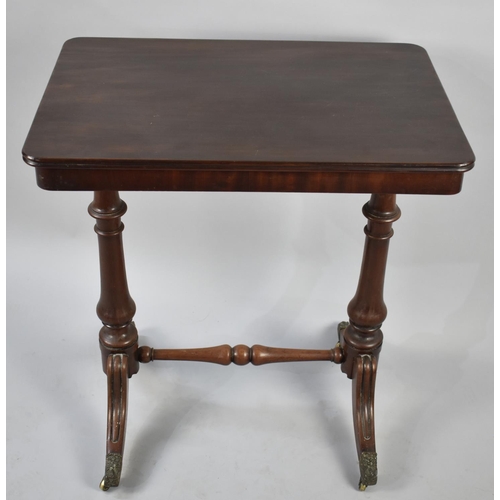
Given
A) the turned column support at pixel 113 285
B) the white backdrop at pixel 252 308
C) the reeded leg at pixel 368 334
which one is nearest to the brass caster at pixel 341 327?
the white backdrop at pixel 252 308

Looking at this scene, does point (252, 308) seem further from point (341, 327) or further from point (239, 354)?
point (239, 354)

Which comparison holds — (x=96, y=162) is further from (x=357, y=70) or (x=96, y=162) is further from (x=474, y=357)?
(x=474, y=357)

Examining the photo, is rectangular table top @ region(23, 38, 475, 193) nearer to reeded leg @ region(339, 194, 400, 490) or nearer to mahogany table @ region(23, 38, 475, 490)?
A: mahogany table @ region(23, 38, 475, 490)

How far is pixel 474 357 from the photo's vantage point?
2572 mm

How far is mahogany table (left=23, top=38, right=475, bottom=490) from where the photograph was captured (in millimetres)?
1735

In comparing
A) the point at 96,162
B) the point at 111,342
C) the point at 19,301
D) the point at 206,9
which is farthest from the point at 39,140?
the point at 19,301

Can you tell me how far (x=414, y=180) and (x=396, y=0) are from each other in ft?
2.82

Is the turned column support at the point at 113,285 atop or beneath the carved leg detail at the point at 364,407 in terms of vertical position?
atop

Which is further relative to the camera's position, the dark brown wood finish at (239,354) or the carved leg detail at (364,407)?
the dark brown wood finish at (239,354)

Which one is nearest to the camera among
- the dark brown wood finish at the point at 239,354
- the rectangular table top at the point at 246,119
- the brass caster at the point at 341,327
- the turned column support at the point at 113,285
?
the rectangular table top at the point at 246,119

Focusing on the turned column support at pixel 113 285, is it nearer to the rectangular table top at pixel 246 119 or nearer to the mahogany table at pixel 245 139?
the mahogany table at pixel 245 139

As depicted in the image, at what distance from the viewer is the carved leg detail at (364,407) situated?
2221mm

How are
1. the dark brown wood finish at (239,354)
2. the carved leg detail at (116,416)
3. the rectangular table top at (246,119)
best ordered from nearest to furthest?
the rectangular table top at (246,119)
the carved leg detail at (116,416)
the dark brown wood finish at (239,354)

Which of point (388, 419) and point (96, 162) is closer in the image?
point (96, 162)
